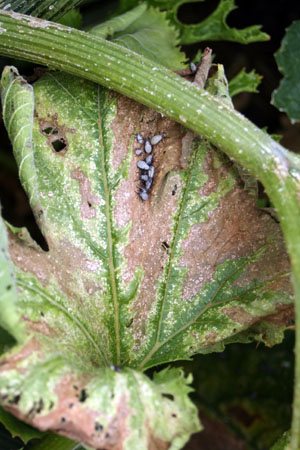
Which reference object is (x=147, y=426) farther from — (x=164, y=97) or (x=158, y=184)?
(x=164, y=97)

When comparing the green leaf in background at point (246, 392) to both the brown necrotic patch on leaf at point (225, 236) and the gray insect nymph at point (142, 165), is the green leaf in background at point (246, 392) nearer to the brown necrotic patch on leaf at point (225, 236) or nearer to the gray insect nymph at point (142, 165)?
the brown necrotic patch on leaf at point (225, 236)

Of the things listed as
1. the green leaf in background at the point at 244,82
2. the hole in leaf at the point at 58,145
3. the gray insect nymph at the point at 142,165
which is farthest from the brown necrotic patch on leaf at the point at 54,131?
the green leaf in background at the point at 244,82

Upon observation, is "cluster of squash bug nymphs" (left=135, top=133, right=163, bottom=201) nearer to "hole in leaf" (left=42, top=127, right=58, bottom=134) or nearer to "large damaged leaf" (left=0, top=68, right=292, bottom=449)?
"large damaged leaf" (left=0, top=68, right=292, bottom=449)

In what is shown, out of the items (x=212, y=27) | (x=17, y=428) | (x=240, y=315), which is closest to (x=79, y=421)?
(x=17, y=428)

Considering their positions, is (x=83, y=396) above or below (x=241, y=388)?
above

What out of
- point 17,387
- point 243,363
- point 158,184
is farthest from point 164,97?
point 243,363

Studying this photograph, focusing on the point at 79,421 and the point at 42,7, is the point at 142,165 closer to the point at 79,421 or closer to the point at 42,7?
the point at 42,7
